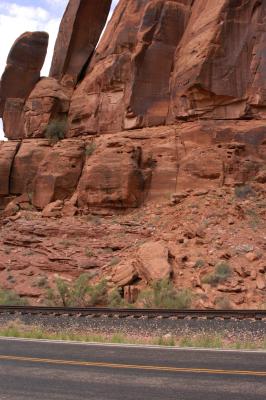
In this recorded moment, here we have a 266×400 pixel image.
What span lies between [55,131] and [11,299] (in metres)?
13.9

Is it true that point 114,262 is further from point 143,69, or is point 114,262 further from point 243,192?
point 143,69

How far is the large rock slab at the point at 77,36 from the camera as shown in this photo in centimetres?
3759

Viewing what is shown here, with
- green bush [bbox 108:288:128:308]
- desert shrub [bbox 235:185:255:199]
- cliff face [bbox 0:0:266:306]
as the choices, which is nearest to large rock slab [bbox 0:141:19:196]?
cliff face [bbox 0:0:266:306]

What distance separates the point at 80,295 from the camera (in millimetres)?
21469

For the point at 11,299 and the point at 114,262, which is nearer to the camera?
the point at 11,299

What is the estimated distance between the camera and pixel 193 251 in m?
23.1

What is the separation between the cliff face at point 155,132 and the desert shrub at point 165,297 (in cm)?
152

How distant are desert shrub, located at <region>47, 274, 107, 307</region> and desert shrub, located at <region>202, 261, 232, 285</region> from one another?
3684mm

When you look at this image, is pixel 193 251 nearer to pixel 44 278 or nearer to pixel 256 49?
pixel 44 278

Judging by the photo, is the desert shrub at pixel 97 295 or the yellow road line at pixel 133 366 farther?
the desert shrub at pixel 97 295

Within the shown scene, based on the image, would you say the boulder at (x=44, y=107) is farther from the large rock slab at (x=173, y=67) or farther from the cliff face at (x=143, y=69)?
the large rock slab at (x=173, y=67)

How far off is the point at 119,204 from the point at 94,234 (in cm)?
240

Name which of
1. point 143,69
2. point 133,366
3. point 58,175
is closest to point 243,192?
point 143,69

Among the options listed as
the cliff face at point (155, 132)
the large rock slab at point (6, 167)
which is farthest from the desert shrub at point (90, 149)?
the large rock slab at point (6, 167)
